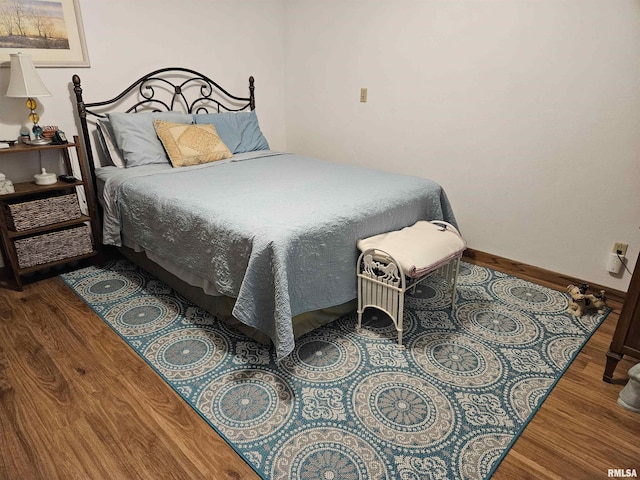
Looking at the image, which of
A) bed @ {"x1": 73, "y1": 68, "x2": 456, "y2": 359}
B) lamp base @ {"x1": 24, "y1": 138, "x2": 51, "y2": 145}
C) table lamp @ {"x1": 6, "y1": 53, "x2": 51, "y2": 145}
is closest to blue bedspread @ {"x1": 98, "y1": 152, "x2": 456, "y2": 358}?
bed @ {"x1": 73, "y1": 68, "x2": 456, "y2": 359}

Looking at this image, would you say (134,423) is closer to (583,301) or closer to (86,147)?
(86,147)

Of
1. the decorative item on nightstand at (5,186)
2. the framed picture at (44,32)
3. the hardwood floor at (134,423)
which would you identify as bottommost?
the hardwood floor at (134,423)

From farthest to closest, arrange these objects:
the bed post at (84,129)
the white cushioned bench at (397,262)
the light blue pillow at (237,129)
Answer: the light blue pillow at (237,129)
the bed post at (84,129)
the white cushioned bench at (397,262)

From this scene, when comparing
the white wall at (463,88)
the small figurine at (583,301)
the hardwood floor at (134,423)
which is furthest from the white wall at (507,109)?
the hardwood floor at (134,423)

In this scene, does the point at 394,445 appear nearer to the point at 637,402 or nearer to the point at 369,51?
the point at 637,402

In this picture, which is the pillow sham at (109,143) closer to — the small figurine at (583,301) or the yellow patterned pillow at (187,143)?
the yellow patterned pillow at (187,143)

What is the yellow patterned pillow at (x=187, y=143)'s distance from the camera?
284 centimetres

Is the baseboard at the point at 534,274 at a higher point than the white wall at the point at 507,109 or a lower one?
lower

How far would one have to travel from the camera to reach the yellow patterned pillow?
284cm

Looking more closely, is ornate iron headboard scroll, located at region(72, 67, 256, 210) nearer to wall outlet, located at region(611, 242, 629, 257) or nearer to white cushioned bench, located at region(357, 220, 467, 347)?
white cushioned bench, located at region(357, 220, 467, 347)

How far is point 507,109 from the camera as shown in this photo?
8.57ft

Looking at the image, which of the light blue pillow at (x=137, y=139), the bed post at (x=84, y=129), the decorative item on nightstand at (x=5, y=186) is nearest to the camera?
the decorative item on nightstand at (x=5, y=186)

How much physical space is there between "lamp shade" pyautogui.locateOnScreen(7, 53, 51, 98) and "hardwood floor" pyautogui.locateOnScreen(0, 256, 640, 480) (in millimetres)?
1353

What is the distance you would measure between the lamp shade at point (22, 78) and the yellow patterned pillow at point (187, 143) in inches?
28.7
